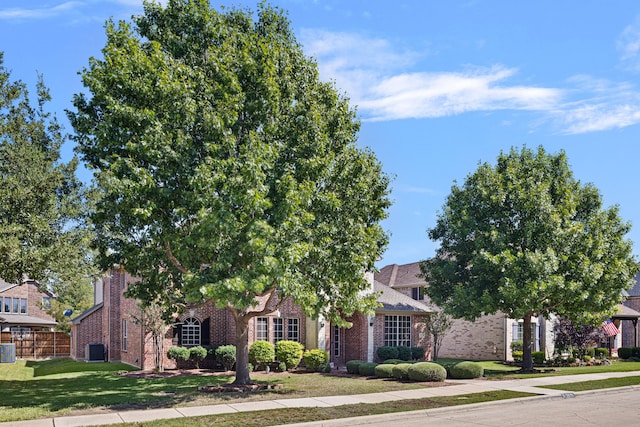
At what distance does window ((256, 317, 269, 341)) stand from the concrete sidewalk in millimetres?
10489

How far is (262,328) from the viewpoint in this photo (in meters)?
32.0

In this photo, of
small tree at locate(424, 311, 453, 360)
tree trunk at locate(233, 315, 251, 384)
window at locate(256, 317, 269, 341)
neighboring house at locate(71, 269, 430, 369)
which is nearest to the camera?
tree trunk at locate(233, 315, 251, 384)

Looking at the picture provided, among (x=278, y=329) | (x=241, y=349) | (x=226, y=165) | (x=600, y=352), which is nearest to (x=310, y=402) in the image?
(x=241, y=349)

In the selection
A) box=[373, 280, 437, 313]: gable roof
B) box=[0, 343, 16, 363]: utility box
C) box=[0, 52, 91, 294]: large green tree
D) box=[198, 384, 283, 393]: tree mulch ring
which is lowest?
box=[0, 343, 16, 363]: utility box

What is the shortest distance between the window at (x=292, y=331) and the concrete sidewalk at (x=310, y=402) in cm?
980

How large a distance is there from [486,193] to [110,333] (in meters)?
24.8

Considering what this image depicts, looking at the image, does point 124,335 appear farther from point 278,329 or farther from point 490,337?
point 490,337

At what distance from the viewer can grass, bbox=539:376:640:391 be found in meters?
23.0

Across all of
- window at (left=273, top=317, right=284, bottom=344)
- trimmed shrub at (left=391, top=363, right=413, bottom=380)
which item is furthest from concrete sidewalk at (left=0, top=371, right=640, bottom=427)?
window at (left=273, top=317, right=284, bottom=344)

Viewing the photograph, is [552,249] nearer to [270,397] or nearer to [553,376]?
[553,376]

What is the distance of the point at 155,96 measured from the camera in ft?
61.1

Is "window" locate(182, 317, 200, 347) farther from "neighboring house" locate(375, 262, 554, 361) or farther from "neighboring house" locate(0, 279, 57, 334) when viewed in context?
"neighboring house" locate(0, 279, 57, 334)

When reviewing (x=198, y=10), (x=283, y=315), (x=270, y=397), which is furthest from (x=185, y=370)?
(x=198, y=10)

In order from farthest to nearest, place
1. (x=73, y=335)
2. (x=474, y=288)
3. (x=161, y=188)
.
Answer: (x=73, y=335) < (x=474, y=288) < (x=161, y=188)
